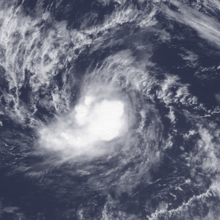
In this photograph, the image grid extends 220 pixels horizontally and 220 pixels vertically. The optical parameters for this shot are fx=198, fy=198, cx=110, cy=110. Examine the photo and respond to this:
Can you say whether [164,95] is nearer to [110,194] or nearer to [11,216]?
[110,194]

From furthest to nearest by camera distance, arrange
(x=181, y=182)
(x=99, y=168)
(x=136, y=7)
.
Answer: (x=99, y=168), (x=181, y=182), (x=136, y=7)

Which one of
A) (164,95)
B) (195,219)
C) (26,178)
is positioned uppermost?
(164,95)

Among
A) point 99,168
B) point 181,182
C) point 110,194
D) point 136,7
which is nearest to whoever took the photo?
point 136,7

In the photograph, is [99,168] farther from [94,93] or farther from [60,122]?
[94,93]

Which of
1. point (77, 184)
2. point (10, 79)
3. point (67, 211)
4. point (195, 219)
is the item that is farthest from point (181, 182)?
point (10, 79)

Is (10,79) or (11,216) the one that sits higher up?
(10,79)

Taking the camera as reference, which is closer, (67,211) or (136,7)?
(136,7)

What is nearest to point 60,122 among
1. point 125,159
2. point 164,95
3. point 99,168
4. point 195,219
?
point 99,168
